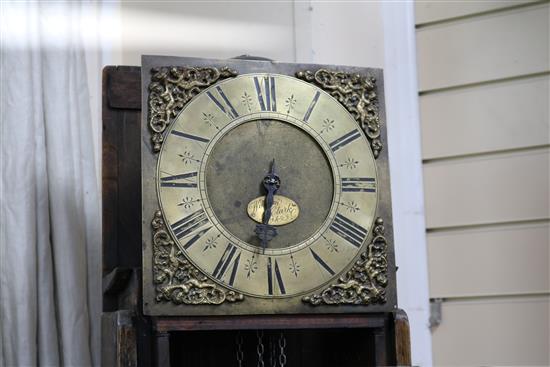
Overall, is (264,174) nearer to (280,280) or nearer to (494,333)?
(280,280)

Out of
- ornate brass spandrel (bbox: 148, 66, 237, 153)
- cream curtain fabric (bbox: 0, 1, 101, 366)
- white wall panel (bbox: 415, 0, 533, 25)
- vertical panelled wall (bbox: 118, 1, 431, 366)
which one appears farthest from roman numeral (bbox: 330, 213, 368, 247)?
white wall panel (bbox: 415, 0, 533, 25)

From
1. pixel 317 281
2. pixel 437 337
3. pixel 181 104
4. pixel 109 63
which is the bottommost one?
pixel 437 337

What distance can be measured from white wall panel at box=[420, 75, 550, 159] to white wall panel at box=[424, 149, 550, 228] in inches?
1.2

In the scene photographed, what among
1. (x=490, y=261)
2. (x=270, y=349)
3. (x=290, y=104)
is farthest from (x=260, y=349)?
(x=490, y=261)

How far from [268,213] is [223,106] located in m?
0.21

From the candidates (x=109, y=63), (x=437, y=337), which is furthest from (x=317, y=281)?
(x=109, y=63)

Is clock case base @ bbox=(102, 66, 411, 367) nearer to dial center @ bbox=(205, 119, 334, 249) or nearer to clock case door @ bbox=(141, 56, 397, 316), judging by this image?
clock case door @ bbox=(141, 56, 397, 316)

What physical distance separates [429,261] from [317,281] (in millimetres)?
604

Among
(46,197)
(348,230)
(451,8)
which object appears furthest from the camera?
(451,8)

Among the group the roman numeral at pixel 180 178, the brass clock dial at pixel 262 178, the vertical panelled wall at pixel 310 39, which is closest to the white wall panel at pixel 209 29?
the vertical panelled wall at pixel 310 39

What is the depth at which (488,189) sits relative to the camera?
99.8 inches

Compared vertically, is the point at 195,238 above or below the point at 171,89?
below

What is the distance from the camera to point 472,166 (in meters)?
2.55

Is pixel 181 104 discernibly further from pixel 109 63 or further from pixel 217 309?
pixel 109 63
